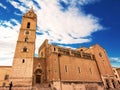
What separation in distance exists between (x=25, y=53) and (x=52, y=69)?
25.4ft

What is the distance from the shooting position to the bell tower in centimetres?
Result: 2098

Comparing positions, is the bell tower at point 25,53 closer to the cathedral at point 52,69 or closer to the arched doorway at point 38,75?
the cathedral at point 52,69

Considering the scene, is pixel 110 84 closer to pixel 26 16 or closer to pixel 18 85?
pixel 18 85

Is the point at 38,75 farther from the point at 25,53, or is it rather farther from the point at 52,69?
the point at 25,53

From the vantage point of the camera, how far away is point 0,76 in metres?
31.8

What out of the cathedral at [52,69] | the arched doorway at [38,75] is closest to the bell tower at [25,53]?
the cathedral at [52,69]

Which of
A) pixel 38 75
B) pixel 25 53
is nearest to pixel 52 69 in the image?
pixel 38 75

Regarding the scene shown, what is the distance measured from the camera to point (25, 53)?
24.0 m

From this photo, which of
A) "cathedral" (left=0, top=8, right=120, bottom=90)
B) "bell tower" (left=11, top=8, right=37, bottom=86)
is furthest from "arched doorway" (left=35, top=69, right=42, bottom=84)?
"bell tower" (left=11, top=8, right=37, bottom=86)

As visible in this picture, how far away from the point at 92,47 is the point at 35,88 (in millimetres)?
23052

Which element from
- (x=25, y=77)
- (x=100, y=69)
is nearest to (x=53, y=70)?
(x=25, y=77)

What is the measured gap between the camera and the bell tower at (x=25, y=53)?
68.8ft

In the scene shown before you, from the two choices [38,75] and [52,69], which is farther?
[38,75]

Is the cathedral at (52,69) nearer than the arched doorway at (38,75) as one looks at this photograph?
Yes
